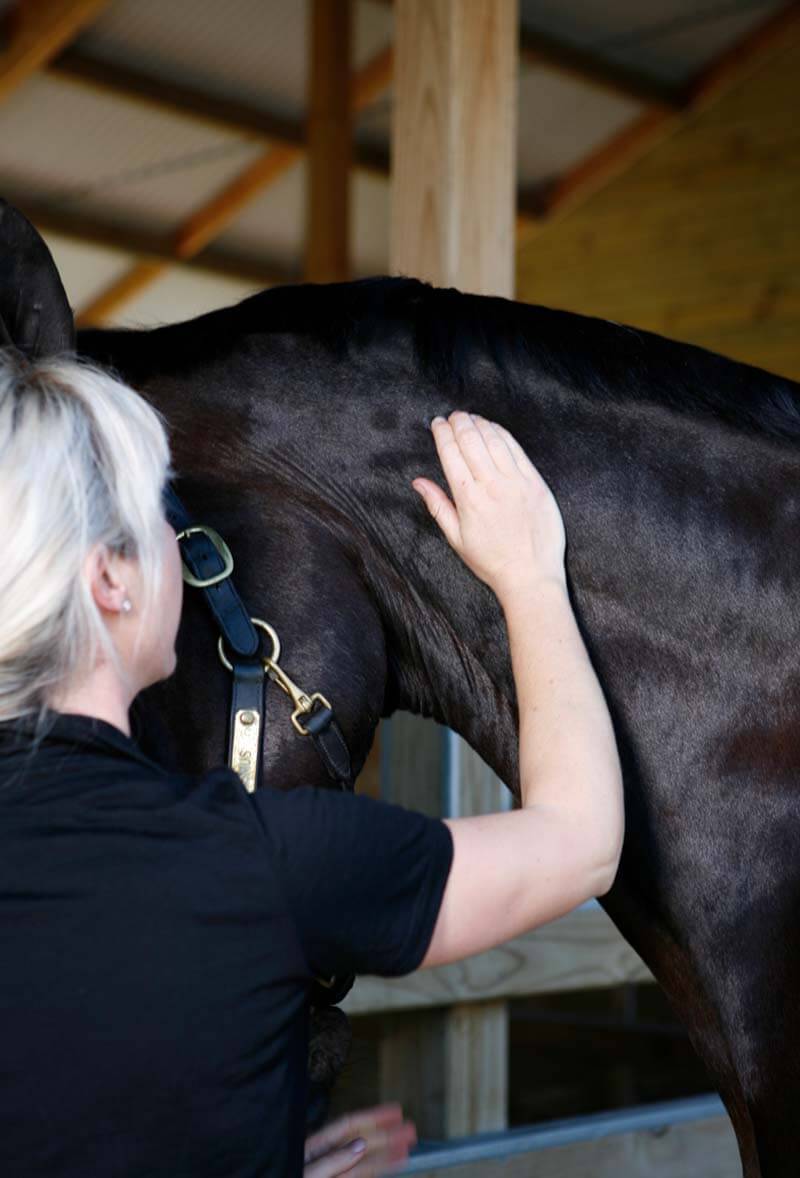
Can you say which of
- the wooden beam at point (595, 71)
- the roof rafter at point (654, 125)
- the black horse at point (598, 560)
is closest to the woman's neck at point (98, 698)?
the black horse at point (598, 560)

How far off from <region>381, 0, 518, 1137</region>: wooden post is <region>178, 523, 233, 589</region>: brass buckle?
1.24m

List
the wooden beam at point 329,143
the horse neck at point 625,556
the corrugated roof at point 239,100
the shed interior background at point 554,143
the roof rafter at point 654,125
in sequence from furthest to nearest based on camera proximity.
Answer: the roof rafter at point 654,125, the corrugated roof at point 239,100, the shed interior background at point 554,143, the wooden beam at point 329,143, the horse neck at point 625,556

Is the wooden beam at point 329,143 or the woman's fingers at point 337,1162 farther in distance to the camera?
the wooden beam at point 329,143

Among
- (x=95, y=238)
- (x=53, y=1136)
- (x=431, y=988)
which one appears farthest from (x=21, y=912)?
(x=95, y=238)

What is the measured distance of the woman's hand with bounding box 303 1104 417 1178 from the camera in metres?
1.19

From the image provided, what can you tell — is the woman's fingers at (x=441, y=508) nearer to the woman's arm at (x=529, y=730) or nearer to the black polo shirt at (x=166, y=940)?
the woman's arm at (x=529, y=730)

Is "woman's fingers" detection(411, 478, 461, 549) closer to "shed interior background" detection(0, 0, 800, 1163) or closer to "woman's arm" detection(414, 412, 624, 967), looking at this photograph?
"woman's arm" detection(414, 412, 624, 967)

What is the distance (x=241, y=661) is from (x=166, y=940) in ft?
0.91

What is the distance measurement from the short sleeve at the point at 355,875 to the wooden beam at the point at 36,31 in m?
5.86

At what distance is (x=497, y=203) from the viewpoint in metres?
Answer: 2.47

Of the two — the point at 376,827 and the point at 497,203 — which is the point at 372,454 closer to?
the point at 376,827

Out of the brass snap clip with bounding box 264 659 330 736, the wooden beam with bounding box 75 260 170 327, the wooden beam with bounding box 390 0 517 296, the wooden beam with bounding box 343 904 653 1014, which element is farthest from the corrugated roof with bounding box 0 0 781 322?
the brass snap clip with bounding box 264 659 330 736

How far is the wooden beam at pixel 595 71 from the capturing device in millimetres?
7148

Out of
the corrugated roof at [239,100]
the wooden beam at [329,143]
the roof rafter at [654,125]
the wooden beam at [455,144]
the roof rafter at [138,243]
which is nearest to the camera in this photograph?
the wooden beam at [455,144]
